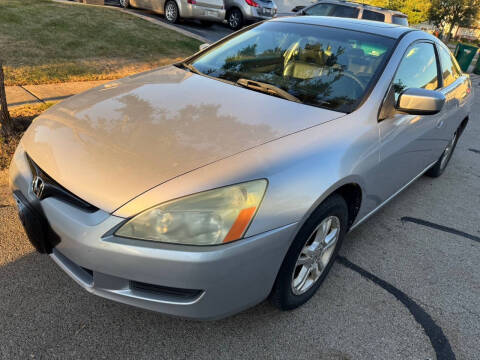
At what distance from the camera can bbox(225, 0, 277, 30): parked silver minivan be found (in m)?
13.0

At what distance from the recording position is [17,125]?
3.94 meters

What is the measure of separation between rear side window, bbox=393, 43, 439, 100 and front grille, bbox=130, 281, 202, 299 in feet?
6.48

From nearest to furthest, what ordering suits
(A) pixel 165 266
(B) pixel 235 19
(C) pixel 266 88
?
(A) pixel 165 266 → (C) pixel 266 88 → (B) pixel 235 19

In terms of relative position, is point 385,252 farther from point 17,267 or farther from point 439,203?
point 17,267

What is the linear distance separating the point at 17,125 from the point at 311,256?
3.29m

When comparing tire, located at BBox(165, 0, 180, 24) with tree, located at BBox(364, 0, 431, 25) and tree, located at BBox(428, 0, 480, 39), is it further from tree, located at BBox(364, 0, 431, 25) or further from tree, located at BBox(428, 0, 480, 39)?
tree, located at BBox(428, 0, 480, 39)

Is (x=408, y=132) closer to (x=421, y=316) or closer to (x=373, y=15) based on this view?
(x=421, y=316)

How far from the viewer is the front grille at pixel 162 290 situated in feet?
5.84

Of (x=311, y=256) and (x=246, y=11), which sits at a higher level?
(x=246, y=11)

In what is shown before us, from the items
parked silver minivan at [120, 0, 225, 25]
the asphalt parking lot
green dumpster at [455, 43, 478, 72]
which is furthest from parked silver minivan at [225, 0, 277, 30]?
the asphalt parking lot

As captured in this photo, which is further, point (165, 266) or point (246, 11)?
point (246, 11)

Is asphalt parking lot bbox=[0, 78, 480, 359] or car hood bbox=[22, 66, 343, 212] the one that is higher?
car hood bbox=[22, 66, 343, 212]

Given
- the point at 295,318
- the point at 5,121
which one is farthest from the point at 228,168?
the point at 5,121

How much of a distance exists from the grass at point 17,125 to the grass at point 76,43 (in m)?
1.10
